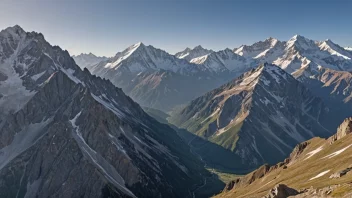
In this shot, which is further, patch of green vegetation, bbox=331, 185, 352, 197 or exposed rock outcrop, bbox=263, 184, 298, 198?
exposed rock outcrop, bbox=263, 184, 298, 198

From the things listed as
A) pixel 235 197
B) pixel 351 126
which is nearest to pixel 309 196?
pixel 235 197

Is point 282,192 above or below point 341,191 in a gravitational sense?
above

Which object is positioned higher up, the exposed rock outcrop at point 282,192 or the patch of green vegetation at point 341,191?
Result: the exposed rock outcrop at point 282,192

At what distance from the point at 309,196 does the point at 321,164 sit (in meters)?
65.6

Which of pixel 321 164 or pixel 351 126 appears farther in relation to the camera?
pixel 351 126

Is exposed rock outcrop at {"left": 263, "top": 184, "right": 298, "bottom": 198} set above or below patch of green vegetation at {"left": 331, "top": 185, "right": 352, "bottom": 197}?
above

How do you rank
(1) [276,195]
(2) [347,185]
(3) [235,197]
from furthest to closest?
(3) [235,197] → (1) [276,195] → (2) [347,185]

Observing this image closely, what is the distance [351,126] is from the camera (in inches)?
7790

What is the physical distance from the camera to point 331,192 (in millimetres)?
86125

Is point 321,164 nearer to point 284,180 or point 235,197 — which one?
point 284,180

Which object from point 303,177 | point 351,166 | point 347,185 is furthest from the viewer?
point 303,177

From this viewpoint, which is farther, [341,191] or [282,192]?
[282,192]

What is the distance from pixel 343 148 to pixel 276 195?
245ft

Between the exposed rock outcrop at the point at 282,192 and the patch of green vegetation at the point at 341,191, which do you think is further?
the exposed rock outcrop at the point at 282,192
